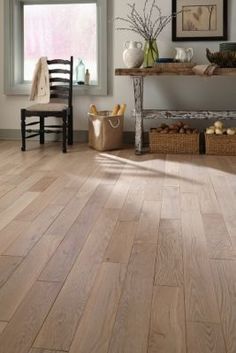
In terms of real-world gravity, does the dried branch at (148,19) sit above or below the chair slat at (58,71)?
above

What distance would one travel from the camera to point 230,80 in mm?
5016

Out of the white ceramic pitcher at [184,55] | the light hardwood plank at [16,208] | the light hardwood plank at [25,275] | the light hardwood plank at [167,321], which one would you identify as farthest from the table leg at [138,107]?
the light hardwood plank at [167,321]

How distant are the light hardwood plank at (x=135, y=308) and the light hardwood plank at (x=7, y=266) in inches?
18.2

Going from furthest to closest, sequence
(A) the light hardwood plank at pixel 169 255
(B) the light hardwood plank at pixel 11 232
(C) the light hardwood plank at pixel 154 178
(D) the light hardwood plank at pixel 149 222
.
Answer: (C) the light hardwood plank at pixel 154 178 < (D) the light hardwood plank at pixel 149 222 < (B) the light hardwood plank at pixel 11 232 < (A) the light hardwood plank at pixel 169 255

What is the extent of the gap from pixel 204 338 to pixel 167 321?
0.14 metres

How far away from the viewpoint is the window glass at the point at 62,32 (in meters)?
5.26

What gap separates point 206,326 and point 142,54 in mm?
3537

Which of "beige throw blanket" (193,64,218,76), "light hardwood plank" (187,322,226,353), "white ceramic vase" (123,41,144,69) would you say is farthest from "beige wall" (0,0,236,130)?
"light hardwood plank" (187,322,226,353)

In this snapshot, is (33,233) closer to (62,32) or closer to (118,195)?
(118,195)

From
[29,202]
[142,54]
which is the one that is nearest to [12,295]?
[29,202]

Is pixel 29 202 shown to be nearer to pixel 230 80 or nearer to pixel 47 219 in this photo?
pixel 47 219

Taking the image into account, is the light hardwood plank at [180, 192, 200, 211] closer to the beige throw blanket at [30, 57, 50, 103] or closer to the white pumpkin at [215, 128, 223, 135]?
the white pumpkin at [215, 128, 223, 135]

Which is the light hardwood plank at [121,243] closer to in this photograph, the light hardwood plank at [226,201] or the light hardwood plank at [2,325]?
the light hardwood plank at [226,201]

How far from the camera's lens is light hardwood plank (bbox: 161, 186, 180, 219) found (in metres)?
2.62
